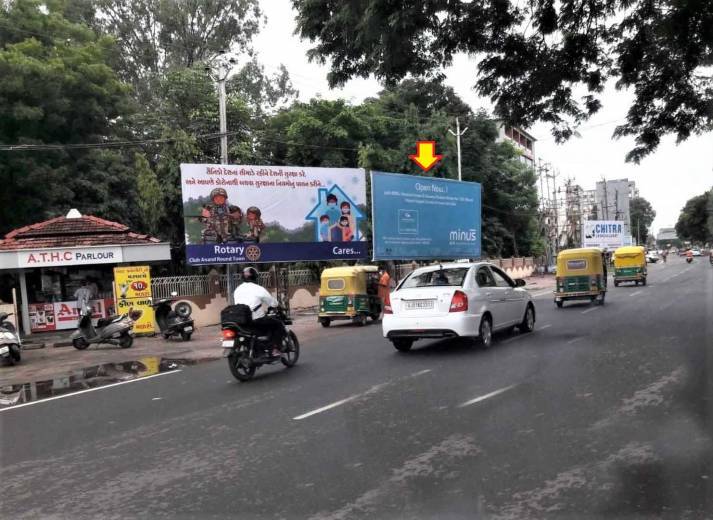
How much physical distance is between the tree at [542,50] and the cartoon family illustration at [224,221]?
10639mm

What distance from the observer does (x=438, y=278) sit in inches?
469

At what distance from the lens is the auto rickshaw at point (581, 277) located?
2105 cm

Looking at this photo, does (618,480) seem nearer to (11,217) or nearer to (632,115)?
(632,115)

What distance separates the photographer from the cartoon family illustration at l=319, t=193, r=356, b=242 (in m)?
23.0

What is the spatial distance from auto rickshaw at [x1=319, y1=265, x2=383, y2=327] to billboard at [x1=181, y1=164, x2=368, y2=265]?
3253 mm

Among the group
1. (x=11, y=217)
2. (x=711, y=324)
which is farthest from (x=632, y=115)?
(x=11, y=217)

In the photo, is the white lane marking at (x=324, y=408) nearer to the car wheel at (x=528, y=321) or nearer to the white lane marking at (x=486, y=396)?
the white lane marking at (x=486, y=396)

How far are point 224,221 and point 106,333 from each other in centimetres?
567

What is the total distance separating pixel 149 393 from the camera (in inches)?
378

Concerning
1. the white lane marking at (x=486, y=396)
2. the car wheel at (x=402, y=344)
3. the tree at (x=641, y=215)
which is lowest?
the white lane marking at (x=486, y=396)

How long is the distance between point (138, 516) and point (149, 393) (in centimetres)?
538

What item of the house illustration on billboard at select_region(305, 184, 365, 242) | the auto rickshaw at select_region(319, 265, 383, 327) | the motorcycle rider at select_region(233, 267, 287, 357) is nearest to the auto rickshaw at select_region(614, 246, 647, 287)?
the house illustration on billboard at select_region(305, 184, 365, 242)

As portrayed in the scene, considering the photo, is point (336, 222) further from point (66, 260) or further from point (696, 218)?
point (696, 218)

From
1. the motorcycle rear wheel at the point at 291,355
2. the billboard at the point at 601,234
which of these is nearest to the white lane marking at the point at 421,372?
the motorcycle rear wheel at the point at 291,355
